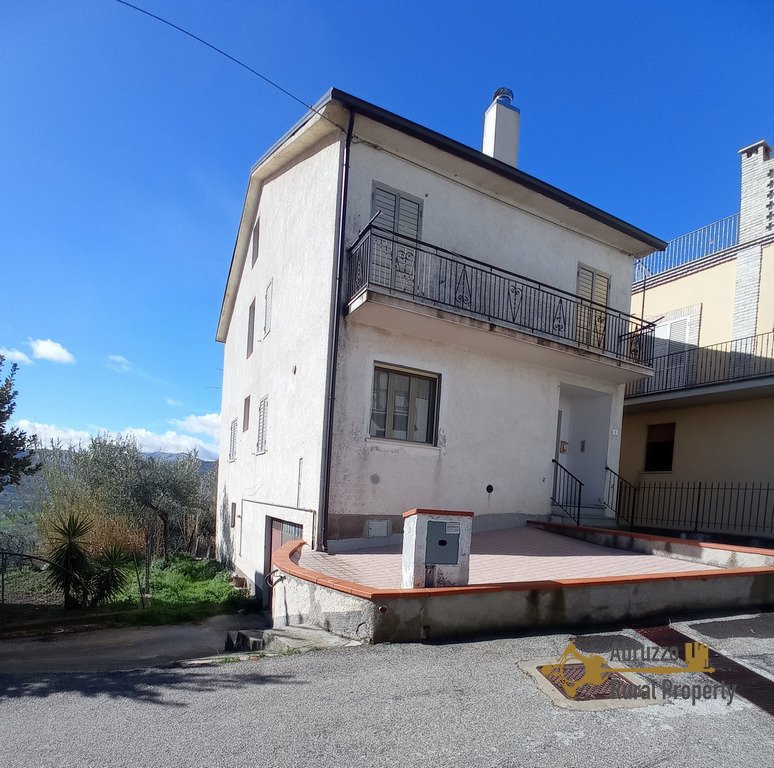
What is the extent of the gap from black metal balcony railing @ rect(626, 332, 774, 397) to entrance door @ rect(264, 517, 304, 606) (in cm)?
900

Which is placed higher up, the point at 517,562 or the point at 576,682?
the point at 576,682

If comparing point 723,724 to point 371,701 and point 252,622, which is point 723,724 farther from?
point 252,622

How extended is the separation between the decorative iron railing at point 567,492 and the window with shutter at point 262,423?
6121 millimetres

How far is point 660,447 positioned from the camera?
16406mm

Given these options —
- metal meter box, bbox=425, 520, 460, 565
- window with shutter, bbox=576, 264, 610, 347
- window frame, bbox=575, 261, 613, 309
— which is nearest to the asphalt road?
metal meter box, bbox=425, 520, 460, 565

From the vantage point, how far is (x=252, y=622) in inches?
394

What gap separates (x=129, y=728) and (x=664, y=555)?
26.6 ft

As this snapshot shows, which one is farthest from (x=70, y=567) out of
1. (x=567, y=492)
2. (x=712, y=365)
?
(x=712, y=365)

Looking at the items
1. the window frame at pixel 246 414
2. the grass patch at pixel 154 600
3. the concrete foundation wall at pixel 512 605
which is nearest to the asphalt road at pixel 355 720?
the concrete foundation wall at pixel 512 605

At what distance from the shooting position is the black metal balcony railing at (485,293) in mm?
9086

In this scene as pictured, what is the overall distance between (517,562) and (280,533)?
16.5 ft

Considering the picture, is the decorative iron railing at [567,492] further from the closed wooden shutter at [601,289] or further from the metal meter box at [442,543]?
→ the metal meter box at [442,543]

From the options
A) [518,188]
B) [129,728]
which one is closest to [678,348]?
[518,188]

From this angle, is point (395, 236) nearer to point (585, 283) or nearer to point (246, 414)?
point (585, 283)
